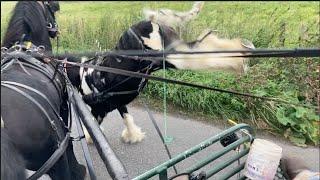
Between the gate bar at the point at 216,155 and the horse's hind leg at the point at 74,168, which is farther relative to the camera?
the horse's hind leg at the point at 74,168

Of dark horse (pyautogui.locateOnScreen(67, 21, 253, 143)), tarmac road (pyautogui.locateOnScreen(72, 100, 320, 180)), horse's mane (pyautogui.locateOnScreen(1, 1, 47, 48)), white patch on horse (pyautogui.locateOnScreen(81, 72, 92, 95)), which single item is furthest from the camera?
white patch on horse (pyautogui.locateOnScreen(81, 72, 92, 95))

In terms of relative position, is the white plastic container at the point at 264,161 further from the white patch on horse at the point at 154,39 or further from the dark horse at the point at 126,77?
the white patch on horse at the point at 154,39

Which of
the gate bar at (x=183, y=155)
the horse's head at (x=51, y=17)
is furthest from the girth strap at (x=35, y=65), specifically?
the gate bar at (x=183, y=155)

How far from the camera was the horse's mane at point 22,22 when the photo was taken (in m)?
3.36

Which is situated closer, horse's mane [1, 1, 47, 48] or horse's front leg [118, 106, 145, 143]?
horse's mane [1, 1, 47, 48]

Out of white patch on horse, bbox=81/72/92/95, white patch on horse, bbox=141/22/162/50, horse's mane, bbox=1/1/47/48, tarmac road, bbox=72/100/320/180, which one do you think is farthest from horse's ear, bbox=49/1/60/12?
tarmac road, bbox=72/100/320/180

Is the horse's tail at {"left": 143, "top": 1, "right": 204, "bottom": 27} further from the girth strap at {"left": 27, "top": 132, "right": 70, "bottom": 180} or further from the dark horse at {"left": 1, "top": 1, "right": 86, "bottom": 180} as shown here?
the girth strap at {"left": 27, "top": 132, "right": 70, "bottom": 180}

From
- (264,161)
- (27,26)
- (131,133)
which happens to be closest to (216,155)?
(264,161)

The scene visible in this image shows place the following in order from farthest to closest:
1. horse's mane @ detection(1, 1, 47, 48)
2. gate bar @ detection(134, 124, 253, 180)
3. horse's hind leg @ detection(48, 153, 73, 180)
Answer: horse's mane @ detection(1, 1, 47, 48)
horse's hind leg @ detection(48, 153, 73, 180)
gate bar @ detection(134, 124, 253, 180)

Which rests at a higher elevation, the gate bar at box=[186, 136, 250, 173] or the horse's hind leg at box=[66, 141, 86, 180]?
the gate bar at box=[186, 136, 250, 173]

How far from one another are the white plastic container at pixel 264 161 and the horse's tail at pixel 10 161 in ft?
4.16

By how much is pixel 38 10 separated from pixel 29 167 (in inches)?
54.5

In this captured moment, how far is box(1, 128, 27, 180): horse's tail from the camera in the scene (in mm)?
2166

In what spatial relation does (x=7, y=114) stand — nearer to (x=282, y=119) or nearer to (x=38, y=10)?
(x=38, y=10)
